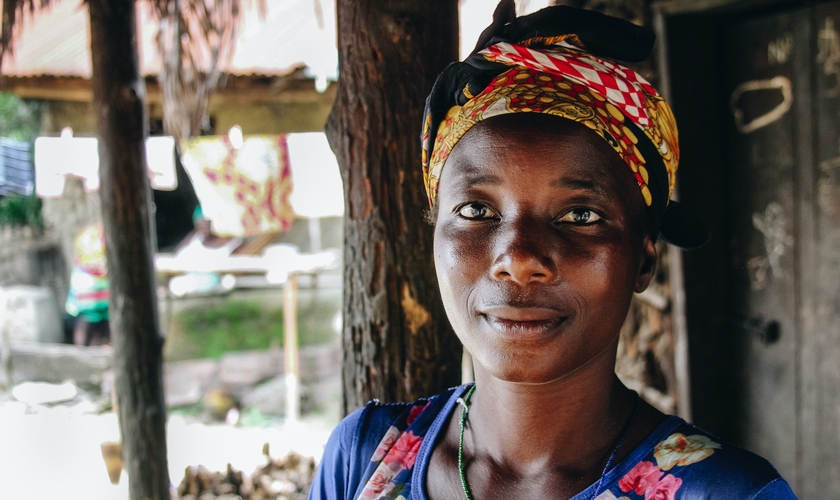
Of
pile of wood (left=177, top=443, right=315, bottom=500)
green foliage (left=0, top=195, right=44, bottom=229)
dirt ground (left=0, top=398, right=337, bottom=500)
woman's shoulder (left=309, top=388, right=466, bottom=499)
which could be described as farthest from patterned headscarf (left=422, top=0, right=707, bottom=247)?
green foliage (left=0, top=195, right=44, bottom=229)

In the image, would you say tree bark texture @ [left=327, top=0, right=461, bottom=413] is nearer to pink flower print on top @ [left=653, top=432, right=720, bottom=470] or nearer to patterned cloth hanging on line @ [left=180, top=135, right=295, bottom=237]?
pink flower print on top @ [left=653, top=432, right=720, bottom=470]

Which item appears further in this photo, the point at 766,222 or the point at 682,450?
the point at 766,222

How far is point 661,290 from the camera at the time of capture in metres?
3.14

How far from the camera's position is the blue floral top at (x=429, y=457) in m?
1.05

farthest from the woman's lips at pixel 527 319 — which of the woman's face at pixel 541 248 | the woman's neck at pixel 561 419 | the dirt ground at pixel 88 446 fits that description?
the dirt ground at pixel 88 446

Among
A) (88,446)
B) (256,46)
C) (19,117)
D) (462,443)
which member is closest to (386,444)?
(462,443)

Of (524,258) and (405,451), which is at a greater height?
(524,258)

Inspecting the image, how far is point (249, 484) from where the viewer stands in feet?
12.4

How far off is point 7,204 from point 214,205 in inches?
178

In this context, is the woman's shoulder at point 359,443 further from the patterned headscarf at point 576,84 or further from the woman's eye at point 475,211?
the patterned headscarf at point 576,84

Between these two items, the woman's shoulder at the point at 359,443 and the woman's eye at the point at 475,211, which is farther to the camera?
the woman's shoulder at the point at 359,443

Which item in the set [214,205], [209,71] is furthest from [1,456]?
[209,71]

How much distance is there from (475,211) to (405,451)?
0.52 meters

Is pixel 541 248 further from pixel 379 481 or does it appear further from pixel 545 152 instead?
pixel 379 481
